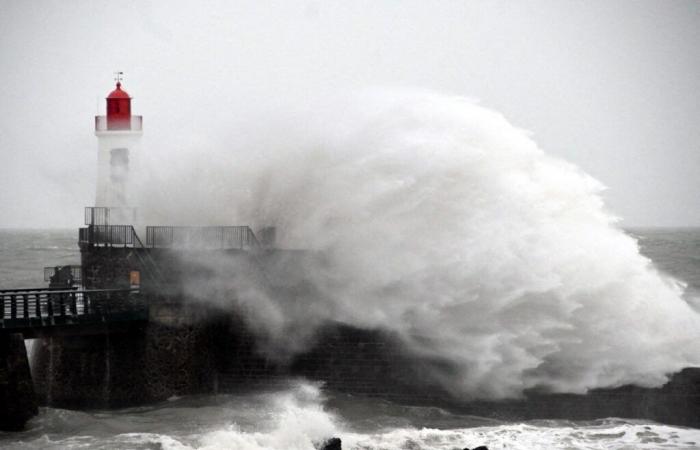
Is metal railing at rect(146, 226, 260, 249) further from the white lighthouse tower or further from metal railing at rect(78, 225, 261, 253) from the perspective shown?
the white lighthouse tower

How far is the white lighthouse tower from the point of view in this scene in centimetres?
2770

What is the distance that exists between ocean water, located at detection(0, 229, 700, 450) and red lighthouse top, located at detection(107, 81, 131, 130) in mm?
7832

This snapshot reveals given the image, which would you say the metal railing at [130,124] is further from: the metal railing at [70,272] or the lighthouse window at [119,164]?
the metal railing at [70,272]

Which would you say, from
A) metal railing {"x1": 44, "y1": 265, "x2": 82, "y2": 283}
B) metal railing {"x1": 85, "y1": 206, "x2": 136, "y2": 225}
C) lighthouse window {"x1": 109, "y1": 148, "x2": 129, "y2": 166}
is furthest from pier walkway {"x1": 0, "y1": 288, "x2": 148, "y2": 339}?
lighthouse window {"x1": 109, "y1": 148, "x2": 129, "y2": 166}

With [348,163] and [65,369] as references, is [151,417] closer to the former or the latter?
[65,369]

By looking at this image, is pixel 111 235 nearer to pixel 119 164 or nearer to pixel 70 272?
pixel 70 272

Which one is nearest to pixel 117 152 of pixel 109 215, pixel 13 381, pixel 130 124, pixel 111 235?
pixel 130 124

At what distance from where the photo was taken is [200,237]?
25078 millimetres

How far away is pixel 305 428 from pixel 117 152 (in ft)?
33.5

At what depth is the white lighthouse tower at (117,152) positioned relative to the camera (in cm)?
2770

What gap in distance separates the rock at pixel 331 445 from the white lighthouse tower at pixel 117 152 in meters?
10.0

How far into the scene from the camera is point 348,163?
86.1ft

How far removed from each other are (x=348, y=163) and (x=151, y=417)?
7.77 meters

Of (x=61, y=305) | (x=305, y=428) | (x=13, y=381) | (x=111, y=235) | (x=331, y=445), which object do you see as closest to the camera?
(x=331, y=445)
